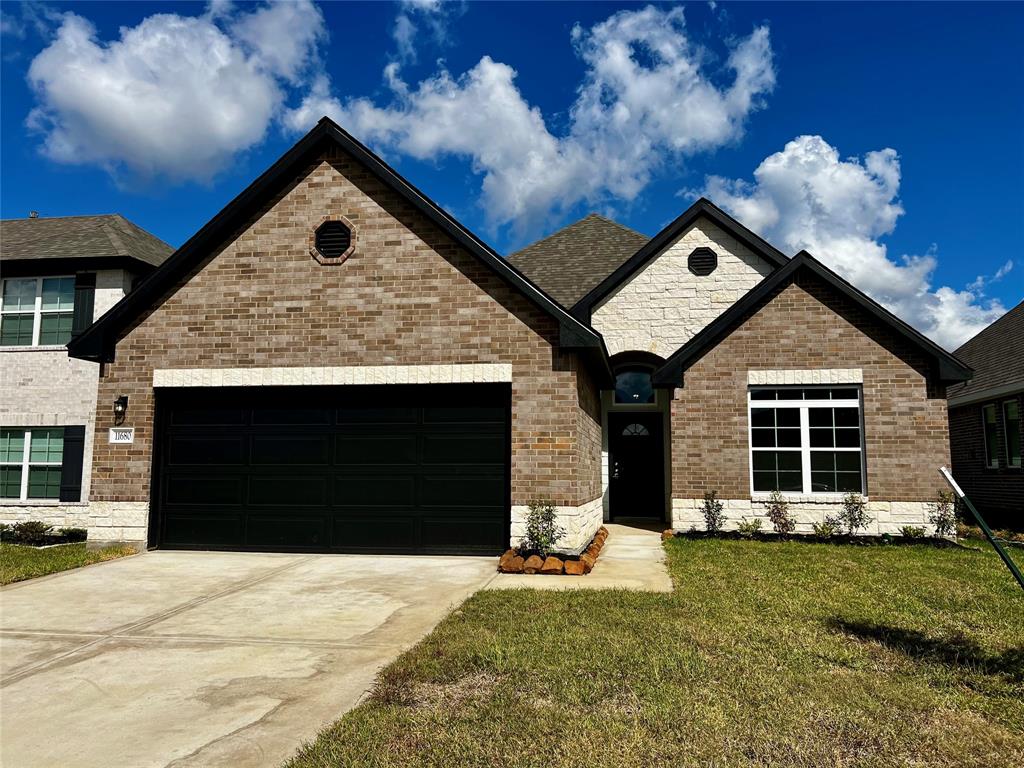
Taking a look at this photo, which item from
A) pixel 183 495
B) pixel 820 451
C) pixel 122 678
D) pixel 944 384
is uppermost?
pixel 944 384

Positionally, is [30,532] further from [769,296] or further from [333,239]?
[769,296]

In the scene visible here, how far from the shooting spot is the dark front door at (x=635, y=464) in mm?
16859

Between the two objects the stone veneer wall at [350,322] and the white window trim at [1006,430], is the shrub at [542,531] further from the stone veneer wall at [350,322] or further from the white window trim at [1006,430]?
the white window trim at [1006,430]

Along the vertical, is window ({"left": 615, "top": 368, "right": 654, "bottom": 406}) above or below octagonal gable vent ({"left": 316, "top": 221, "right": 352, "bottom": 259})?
below

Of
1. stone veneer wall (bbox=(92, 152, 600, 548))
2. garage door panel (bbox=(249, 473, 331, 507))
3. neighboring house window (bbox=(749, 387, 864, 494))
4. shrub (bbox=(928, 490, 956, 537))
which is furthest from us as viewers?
neighboring house window (bbox=(749, 387, 864, 494))

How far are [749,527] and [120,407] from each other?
11574 millimetres

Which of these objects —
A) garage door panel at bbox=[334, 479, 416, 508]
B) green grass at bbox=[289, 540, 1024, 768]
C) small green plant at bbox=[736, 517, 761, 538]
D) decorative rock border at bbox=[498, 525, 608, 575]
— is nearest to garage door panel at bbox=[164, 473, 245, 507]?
garage door panel at bbox=[334, 479, 416, 508]

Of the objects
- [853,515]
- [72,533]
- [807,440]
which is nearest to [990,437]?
[853,515]

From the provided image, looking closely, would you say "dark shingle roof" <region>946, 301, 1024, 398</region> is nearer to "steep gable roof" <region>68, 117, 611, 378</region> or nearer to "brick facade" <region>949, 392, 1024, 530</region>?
"brick facade" <region>949, 392, 1024, 530</region>

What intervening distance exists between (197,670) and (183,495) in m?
6.99

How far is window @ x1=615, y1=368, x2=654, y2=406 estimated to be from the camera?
1703cm

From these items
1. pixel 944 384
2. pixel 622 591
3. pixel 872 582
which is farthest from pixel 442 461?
pixel 944 384

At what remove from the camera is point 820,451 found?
13.1m

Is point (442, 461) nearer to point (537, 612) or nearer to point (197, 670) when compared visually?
point (537, 612)
